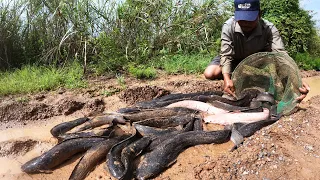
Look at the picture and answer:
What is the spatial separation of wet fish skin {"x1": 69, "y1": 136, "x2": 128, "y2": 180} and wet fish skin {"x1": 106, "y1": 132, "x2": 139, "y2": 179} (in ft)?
0.40

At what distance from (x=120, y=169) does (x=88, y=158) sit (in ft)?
1.50

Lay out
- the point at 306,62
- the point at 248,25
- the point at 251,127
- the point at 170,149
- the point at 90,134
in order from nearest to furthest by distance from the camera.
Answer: the point at 170,149
the point at 90,134
the point at 251,127
the point at 248,25
the point at 306,62

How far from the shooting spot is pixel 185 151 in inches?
147

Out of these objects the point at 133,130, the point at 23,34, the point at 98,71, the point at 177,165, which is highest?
the point at 23,34

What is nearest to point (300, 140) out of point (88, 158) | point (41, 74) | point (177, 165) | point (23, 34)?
point (177, 165)

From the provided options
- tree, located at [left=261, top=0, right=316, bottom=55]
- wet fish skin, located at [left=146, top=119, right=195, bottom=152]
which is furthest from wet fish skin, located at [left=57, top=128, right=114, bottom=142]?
tree, located at [left=261, top=0, right=316, bottom=55]

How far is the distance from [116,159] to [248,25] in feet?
10.4

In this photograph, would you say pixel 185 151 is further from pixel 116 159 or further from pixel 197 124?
pixel 116 159

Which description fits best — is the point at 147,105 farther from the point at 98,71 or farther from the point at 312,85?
the point at 312,85

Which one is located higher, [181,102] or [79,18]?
[79,18]

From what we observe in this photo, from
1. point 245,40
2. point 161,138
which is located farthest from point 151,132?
point 245,40

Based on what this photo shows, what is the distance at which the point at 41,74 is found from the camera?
6.42 m

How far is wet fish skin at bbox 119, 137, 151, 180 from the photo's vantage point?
314cm

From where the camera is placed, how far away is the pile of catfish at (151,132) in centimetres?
339
